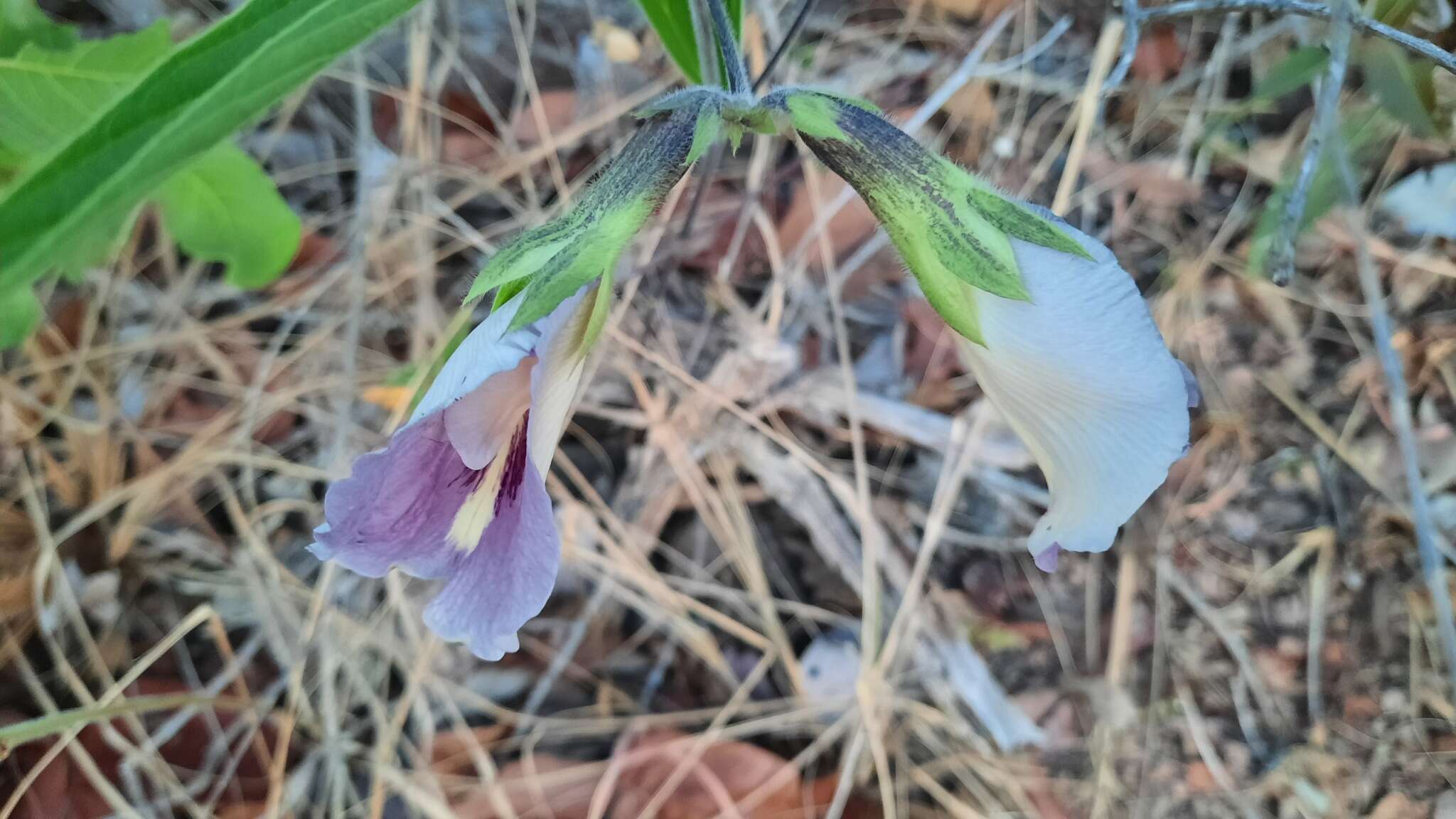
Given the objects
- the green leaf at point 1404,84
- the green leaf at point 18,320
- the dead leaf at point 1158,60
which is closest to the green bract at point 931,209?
the green leaf at point 1404,84

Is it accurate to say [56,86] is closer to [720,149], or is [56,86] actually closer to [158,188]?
[158,188]

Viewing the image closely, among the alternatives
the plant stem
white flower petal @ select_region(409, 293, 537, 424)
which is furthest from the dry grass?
white flower petal @ select_region(409, 293, 537, 424)

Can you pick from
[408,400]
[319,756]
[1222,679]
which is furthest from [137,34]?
[1222,679]

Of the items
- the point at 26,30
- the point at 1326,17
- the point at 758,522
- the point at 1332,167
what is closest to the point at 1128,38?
the point at 1326,17

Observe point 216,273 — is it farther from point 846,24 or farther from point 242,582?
point 846,24

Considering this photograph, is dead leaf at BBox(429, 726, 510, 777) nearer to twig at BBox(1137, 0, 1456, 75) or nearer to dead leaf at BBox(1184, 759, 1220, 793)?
dead leaf at BBox(1184, 759, 1220, 793)

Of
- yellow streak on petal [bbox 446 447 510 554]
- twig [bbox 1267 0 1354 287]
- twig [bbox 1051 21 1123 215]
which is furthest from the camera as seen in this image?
twig [bbox 1051 21 1123 215]
